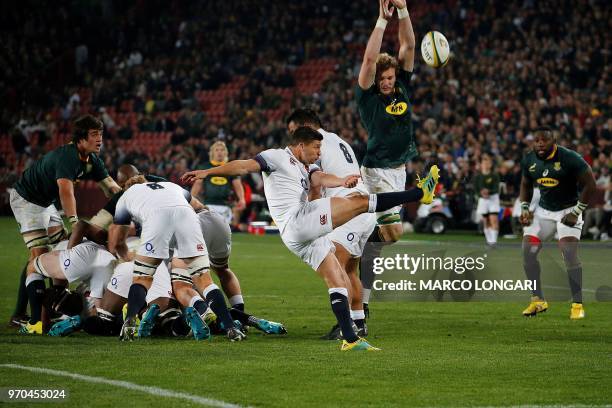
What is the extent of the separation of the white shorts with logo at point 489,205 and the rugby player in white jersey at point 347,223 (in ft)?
46.9

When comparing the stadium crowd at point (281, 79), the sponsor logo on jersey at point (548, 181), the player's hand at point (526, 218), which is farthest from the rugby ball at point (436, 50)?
the stadium crowd at point (281, 79)

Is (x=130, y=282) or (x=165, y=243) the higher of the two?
(x=165, y=243)

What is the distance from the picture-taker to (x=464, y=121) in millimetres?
30516

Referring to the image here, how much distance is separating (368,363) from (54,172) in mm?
4823

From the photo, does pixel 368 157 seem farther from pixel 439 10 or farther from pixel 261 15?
pixel 261 15

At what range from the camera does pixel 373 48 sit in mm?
10188

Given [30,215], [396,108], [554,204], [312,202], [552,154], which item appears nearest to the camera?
[312,202]

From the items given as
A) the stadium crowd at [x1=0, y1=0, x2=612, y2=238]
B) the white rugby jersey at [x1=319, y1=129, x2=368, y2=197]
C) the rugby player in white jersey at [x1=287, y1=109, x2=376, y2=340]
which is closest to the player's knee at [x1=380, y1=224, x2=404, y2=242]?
the rugby player in white jersey at [x1=287, y1=109, x2=376, y2=340]

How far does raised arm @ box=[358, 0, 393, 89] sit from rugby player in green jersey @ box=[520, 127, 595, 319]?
297cm

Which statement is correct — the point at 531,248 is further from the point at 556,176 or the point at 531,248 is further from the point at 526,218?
the point at 556,176

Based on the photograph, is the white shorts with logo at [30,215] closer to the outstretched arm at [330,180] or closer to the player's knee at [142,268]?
the player's knee at [142,268]

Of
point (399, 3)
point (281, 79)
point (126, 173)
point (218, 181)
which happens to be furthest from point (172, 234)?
point (281, 79)

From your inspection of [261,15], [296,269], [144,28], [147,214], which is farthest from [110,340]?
[144,28]

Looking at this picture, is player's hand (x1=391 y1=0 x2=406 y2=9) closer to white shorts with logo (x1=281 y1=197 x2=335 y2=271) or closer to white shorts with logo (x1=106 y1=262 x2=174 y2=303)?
white shorts with logo (x1=281 y1=197 x2=335 y2=271)
